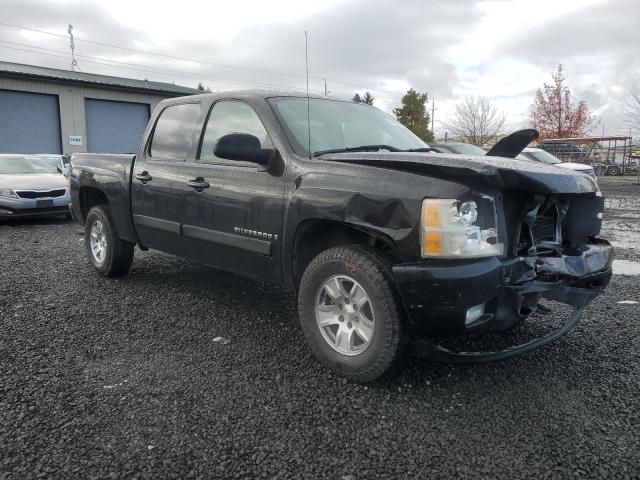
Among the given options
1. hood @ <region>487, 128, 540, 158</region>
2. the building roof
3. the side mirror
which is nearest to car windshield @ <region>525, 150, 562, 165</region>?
hood @ <region>487, 128, 540, 158</region>

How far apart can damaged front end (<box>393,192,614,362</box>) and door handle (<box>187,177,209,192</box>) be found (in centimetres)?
188

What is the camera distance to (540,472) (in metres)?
2.17

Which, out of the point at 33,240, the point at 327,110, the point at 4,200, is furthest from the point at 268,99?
the point at 4,200

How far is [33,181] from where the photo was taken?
10203 mm

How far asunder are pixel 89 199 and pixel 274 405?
4.03 metres

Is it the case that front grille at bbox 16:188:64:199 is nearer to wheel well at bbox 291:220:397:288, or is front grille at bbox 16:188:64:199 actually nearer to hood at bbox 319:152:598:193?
wheel well at bbox 291:220:397:288

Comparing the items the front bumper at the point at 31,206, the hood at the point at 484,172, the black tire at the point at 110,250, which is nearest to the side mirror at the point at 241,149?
the hood at the point at 484,172

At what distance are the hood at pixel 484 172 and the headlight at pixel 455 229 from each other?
0.13m

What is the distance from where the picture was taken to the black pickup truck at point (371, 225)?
103 inches

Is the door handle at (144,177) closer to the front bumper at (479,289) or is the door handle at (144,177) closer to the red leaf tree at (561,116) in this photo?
the front bumper at (479,289)

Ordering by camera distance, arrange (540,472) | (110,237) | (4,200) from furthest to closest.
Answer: (4,200) → (110,237) → (540,472)

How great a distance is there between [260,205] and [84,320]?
6.03 feet

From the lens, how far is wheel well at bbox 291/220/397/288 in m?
3.04

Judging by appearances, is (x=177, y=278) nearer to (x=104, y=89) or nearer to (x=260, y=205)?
(x=260, y=205)
